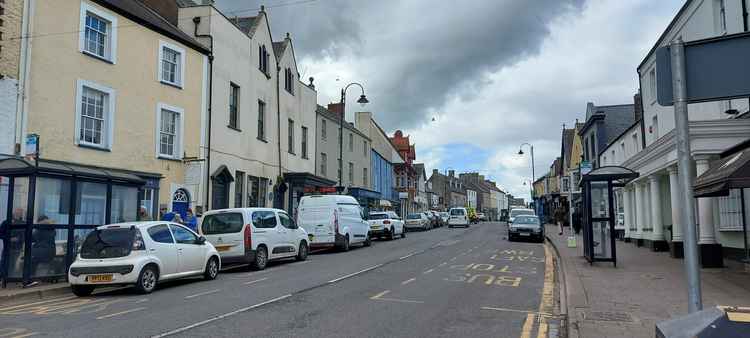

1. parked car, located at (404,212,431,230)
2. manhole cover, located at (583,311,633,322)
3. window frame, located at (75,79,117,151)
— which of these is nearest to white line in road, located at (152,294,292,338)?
manhole cover, located at (583,311,633,322)

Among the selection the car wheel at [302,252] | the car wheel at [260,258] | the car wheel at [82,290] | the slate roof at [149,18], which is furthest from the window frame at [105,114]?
the car wheel at [302,252]

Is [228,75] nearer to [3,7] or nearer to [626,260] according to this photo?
[3,7]

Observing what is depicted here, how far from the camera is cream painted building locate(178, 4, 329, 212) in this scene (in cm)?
2252

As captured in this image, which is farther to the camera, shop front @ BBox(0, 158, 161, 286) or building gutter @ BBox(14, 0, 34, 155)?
building gutter @ BBox(14, 0, 34, 155)

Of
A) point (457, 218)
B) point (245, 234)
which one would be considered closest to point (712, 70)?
point (245, 234)

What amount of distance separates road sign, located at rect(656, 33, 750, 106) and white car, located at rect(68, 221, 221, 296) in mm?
10104

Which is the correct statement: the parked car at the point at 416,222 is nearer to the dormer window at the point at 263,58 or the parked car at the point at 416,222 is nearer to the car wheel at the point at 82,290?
the dormer window at the point at 263,58

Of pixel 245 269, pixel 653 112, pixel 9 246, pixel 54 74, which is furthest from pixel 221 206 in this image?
pixel 653 112

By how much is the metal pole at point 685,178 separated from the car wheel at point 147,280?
32.8 feet

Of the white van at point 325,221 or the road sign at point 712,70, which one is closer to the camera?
the road sign at point 712,70

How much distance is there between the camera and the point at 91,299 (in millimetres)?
10867

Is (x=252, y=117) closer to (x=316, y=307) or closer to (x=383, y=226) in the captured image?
(x=383, y=226)

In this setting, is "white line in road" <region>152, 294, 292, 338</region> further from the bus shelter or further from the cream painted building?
the cream painted building

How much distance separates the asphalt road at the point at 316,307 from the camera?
Result: 7.62 metres
